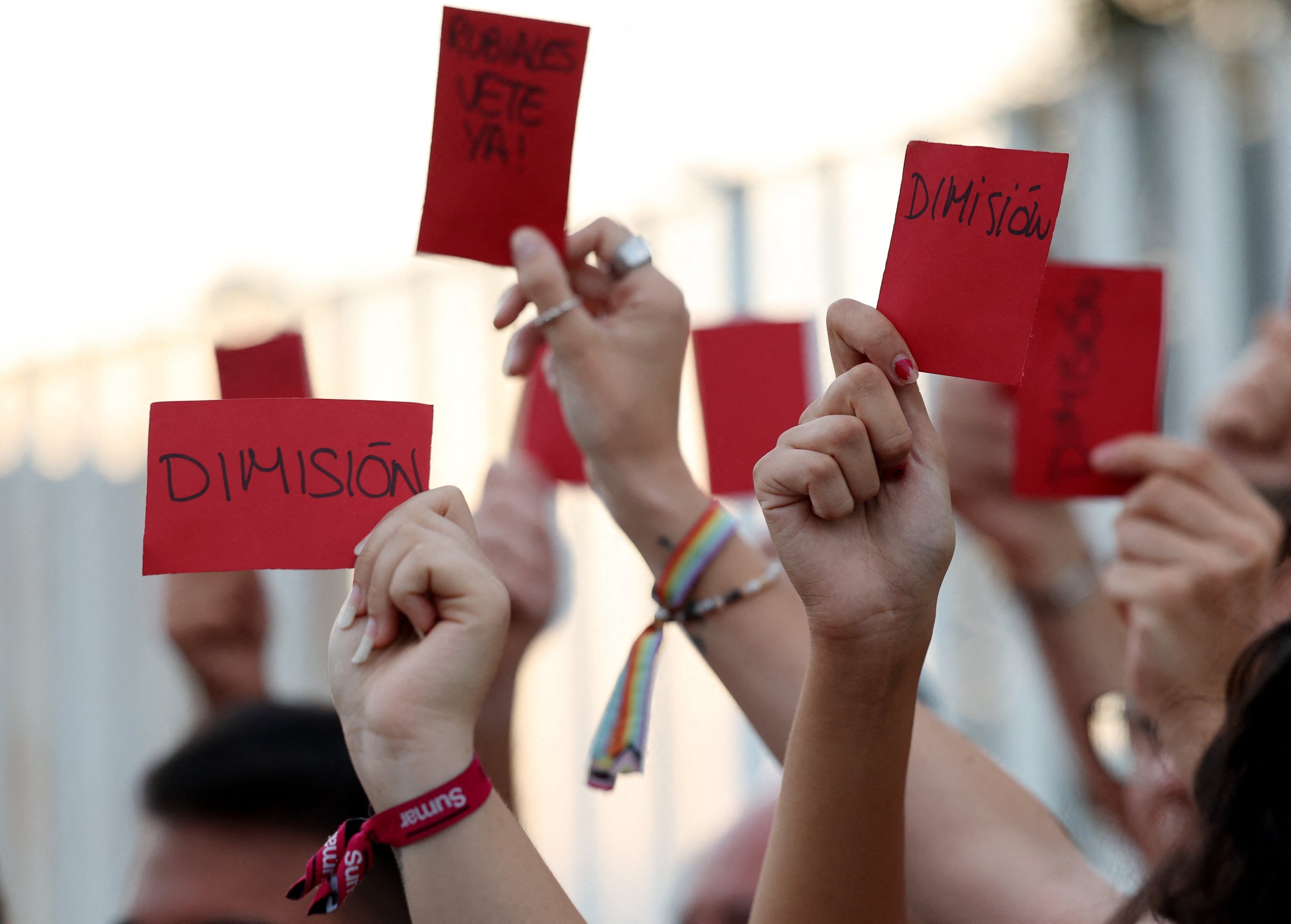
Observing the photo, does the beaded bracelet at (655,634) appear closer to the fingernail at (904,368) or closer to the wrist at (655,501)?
the wrist at (655,501)

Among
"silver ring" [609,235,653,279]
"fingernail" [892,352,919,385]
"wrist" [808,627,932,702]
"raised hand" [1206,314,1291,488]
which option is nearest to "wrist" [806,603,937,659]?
"wrist" [808,627,932,702]

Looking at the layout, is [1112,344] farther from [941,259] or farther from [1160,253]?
[1160,253]

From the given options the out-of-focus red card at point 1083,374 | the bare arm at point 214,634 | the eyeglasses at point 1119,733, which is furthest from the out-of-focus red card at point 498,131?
the bare arm at point 214,634

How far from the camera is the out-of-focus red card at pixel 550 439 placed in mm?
1217

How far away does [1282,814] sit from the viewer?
2.14 ft

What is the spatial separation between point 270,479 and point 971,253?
1.52 feet

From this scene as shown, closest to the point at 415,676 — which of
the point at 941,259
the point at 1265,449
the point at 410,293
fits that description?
the point at 941,259

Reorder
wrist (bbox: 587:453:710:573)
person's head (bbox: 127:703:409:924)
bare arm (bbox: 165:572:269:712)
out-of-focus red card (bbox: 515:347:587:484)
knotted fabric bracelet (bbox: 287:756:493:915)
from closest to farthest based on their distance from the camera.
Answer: knotted fabric bracelet (bbox: 287:756:493:915) → wrist (bbox: 587:453:710:573) → person's head (bbox: 127:703:409:924) → out-of-focus red card (bbox: 515:347:587:484) → bare arm (bbox: 165:572:269:712)

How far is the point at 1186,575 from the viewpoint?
3.30 feet

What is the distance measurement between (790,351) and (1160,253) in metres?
1.66

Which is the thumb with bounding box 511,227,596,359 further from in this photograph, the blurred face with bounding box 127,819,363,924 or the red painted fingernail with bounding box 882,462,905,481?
the blurred face with bounding box 127,819,363,924

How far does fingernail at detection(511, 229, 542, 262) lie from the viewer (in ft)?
2.89

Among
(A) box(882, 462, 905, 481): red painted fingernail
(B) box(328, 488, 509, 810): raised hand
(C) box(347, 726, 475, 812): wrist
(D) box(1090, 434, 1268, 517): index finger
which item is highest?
(A) box(882, 462, 905, 481): red painted fingernail

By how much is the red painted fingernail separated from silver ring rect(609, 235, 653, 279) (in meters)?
0.33
